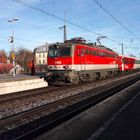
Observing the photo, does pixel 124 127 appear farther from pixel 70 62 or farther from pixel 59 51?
pixel 59 51

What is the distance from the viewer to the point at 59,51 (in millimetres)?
20375

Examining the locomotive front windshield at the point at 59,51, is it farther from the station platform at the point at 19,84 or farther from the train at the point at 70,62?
the station platform at the point at 19,84

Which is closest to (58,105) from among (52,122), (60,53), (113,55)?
(52,122)

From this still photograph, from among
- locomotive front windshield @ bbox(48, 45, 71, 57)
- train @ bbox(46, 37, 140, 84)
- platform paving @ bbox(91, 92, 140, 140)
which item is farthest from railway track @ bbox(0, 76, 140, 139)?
locomotive front windshield @ bbox(48, 45, 71, 57)

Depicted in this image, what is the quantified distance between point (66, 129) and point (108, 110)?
3.35 metres

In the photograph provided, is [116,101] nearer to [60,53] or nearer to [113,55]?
[60,53]

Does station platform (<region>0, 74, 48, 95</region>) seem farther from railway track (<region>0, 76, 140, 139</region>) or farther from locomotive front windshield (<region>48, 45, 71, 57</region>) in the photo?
railway track (<region>0, 76, 140, 139</region>)

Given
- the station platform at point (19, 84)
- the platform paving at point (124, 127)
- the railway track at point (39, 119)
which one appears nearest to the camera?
the platform paving at point (124, 127)

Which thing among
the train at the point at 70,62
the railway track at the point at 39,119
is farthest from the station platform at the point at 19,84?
the railway track at the point at 39,119

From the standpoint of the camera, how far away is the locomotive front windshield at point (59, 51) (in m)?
19.8

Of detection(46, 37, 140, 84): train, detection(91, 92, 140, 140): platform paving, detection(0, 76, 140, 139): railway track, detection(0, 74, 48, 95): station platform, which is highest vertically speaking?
detection(46, 37, 140, 84): train

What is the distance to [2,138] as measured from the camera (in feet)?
22.3

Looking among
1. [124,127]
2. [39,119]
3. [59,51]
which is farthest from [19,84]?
[124,127]

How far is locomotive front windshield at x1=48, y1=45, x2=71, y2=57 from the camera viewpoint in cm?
1985
